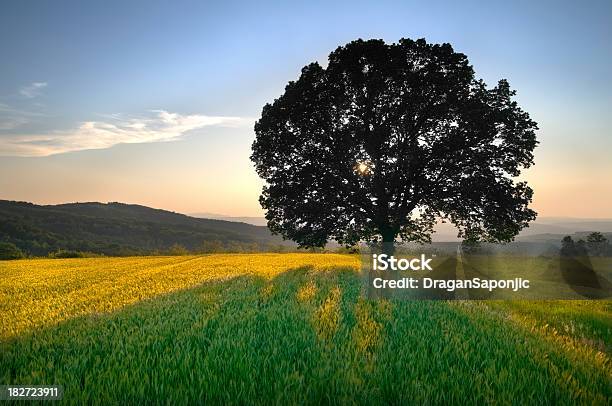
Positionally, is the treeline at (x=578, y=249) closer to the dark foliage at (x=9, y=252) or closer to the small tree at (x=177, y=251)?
the small tree at (x=177, y=251)

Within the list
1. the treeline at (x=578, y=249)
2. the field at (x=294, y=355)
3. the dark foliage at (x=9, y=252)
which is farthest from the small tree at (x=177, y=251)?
the field at (x=294, y=355)

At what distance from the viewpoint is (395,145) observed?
20328 millimetres

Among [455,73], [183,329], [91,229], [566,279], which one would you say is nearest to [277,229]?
[455,73]

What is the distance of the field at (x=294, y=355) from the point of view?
4.92 m

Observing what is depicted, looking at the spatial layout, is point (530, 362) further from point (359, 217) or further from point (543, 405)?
point (359, 217)

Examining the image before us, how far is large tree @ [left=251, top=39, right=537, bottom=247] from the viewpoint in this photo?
20234mm

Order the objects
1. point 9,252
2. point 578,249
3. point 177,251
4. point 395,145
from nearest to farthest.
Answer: point 395,145
point 578,249
point 9,252
point 177,251

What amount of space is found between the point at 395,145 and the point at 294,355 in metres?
15.6

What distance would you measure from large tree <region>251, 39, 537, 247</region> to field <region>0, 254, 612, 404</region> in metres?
9.75

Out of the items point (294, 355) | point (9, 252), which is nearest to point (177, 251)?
point (9, 252)

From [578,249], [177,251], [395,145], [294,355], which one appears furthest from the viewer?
[177,251]

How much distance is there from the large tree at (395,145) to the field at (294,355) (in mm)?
9754

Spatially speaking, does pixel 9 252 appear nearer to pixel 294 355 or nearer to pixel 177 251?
pixel 177 251

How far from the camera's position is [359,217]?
842 inches
